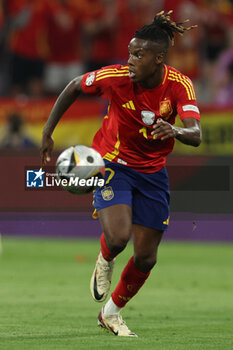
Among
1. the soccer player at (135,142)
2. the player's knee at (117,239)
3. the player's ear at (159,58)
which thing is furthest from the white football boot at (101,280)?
the player's ear at (159,58)

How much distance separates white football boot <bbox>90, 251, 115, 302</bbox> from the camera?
7016mm

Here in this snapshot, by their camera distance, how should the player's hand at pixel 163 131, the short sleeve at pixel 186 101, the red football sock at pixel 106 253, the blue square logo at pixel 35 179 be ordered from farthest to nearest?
the blue square logo at pixel 35 179, the red football sock at pixel 106 253, the short sleeve at pixel 186 101, the player's hand at pixel 163 131

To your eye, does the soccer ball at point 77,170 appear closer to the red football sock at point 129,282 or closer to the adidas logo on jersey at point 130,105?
the adidas logo on jersey at point 130,105

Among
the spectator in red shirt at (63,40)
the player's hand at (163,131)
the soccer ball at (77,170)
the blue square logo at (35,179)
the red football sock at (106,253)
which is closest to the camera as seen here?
the player's hand at (163,131)

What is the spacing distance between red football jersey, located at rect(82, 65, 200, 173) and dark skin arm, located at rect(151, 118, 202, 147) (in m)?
0.22

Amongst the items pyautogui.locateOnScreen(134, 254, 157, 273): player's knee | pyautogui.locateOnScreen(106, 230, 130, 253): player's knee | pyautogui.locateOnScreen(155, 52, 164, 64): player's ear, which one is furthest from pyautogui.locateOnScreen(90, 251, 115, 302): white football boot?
pyautogui.locateOnScreen(155, 52, 164, 64): player's ear

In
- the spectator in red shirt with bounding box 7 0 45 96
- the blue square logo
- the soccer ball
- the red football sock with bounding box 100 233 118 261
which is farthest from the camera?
the spectator in red shirt with bounding box 7 0 45 96

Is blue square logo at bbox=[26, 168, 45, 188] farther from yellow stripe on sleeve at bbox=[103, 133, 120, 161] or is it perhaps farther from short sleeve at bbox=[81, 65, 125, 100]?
short sleeve at bbox=[81, 65, 125, 100]

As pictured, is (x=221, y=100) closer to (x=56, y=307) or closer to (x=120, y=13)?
(x=120, y=13)

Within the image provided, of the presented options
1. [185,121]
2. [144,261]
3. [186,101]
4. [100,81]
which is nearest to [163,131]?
[185,121]

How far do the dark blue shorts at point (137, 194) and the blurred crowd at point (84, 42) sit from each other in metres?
8.52

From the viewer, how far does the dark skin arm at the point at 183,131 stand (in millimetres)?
5887

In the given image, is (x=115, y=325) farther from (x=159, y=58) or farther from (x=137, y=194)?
(x=159, y=58)

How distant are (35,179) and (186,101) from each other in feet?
4.86
